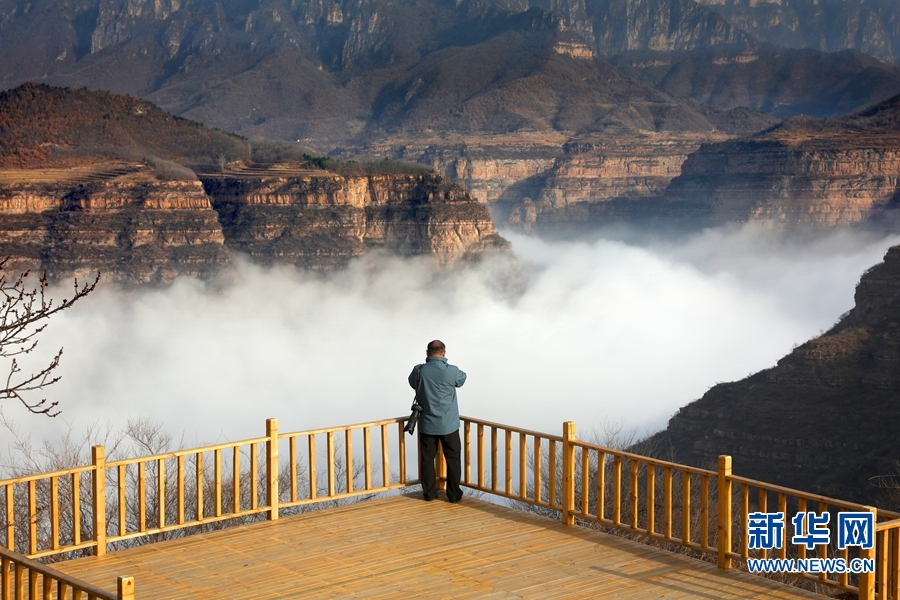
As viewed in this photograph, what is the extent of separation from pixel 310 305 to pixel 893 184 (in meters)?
77.3

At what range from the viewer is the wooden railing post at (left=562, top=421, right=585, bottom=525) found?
51.0 feet

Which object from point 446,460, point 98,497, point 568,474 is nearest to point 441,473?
point 446,460

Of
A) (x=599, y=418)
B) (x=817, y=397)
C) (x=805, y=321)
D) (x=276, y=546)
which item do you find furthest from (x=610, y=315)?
(x=276, y=546)

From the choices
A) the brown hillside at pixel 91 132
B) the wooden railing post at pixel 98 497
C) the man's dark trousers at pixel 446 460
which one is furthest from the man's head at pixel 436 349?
the brown hillside at pixel 91 132

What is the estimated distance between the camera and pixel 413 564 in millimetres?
14055

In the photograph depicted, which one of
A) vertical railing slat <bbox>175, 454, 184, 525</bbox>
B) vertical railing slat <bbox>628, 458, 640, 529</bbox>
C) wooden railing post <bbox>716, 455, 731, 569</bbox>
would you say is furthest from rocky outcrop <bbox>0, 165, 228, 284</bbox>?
wooden railing post <bbox>716, 455, 731, 569</bbox>

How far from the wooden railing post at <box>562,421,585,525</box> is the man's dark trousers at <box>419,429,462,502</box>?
5.37 feet

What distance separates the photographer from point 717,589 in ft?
43.4

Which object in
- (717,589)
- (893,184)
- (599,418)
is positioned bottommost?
(599,418)

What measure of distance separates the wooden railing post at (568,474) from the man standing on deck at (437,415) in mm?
1551

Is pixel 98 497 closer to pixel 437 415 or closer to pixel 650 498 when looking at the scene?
pixel 437 415

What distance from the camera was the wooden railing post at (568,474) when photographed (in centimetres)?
1554

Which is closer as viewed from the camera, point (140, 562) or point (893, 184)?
point (140, 562)

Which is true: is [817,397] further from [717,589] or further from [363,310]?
[363,310]
